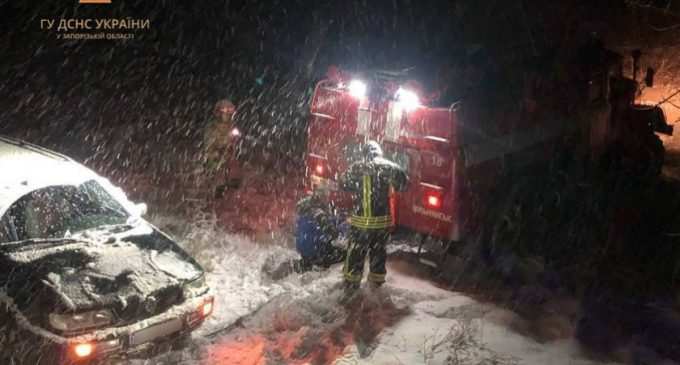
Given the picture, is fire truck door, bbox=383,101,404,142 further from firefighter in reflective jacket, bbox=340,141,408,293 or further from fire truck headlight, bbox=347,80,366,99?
firefighter in reflective jacket, bbox=340,141,408,293

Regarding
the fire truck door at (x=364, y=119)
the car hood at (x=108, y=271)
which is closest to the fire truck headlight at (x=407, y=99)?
the fire truck door at (x=364, y=119)

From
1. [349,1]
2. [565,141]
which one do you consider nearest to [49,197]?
[565,141]

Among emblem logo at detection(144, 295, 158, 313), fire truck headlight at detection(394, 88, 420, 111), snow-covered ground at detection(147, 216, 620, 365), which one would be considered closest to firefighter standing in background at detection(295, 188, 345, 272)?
snow-covered ground at detection(147, 216, 620, 365)

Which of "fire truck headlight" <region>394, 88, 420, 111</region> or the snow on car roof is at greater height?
"fire truck headlight" <region>394, 88, 420, 111</region>

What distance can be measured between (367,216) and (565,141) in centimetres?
366

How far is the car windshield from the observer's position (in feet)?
15.0

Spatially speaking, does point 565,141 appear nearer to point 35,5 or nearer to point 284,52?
point 284,52

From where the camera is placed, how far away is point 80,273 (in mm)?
4266

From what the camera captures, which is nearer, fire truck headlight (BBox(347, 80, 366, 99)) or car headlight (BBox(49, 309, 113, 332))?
car headlight (BBox(49, 309, 113, 332))

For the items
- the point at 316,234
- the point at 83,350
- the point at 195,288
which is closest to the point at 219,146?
the point at 316,234

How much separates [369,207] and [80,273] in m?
2.63

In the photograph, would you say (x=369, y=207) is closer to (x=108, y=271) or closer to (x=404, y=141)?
(x=404, y=141)

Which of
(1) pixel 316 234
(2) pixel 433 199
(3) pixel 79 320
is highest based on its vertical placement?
(2) pixel 433 199

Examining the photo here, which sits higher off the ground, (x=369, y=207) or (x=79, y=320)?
(x=369, y=207)
